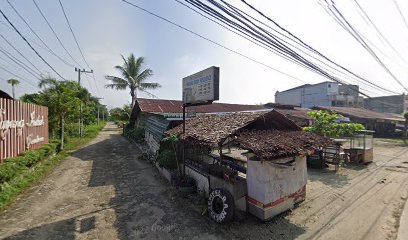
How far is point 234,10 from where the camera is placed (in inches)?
199

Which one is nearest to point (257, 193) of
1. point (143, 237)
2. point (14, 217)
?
point (143, 237)

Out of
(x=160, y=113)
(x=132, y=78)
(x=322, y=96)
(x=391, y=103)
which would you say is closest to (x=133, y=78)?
(x=132, y=78)

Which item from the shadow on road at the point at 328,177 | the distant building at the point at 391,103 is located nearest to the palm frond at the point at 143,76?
the shadow on road at the point at 328,177

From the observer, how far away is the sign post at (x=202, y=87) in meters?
7.34

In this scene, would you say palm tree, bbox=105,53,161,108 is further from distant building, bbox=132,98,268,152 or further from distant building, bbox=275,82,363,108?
distant building, bbox=275,82,363,108

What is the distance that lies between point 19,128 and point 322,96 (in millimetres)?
52765

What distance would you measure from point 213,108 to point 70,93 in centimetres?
1210

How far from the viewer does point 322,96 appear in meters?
47.9

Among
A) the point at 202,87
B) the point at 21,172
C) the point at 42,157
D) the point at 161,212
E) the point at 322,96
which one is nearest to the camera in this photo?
the point at 161,212

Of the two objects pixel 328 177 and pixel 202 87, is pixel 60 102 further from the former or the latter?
pixel 328 177

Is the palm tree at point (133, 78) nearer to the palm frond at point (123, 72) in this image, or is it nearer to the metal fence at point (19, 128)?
the palm frond at point (123, 72)

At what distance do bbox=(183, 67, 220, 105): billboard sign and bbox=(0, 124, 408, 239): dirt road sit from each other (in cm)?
391

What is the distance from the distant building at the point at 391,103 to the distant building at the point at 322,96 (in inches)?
206

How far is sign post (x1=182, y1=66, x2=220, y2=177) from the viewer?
7.34 m
